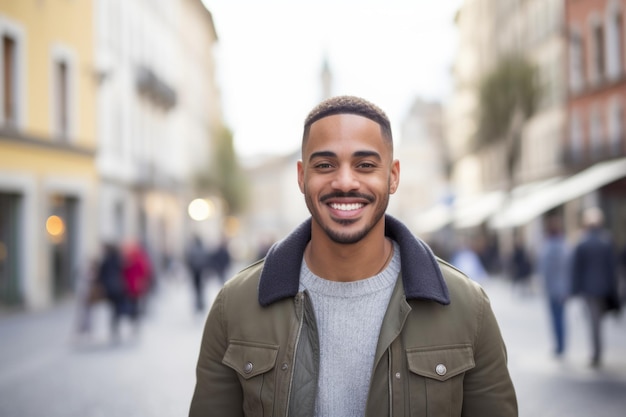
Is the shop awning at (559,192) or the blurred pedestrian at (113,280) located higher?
the shop awning at (559,192)

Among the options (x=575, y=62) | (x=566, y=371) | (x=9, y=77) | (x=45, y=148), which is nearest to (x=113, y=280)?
(x=566, y=371)

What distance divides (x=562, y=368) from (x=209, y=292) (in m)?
17.9

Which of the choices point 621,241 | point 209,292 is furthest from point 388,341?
point 621,241

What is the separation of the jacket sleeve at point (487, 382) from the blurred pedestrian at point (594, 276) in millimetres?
8252

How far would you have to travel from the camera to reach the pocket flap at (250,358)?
8.58 ft

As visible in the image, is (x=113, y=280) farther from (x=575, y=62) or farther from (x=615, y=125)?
(x=575, y=62)

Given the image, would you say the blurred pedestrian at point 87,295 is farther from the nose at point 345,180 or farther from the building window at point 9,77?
the nose at point 345,180

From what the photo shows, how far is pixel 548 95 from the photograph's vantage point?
1491 inches

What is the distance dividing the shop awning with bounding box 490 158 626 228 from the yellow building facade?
14.3 metres

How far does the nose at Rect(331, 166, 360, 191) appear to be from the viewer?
2584mm

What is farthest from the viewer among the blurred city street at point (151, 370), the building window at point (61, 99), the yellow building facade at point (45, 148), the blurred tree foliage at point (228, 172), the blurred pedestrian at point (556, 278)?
the blurred tree foliage at point (228, 172)

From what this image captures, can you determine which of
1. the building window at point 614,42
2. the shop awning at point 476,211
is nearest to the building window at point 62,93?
the shop awning at point 476,211

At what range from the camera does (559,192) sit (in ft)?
97.7

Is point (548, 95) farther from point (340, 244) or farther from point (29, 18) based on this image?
point (340, 244)
